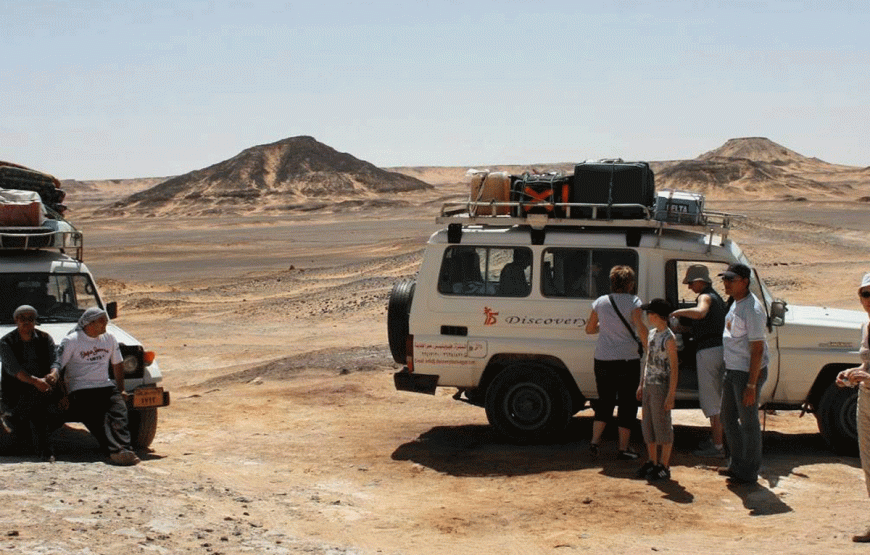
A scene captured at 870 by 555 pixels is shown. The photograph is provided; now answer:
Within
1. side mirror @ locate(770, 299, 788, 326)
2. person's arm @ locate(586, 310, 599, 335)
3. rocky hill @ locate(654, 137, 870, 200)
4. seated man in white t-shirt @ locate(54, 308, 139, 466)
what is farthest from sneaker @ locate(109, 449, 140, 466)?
rocky hill @ locate(654, 137, 870, 200)

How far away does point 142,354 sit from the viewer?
11.1 metres

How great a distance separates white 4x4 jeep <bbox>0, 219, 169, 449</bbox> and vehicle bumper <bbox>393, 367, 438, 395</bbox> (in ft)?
7.46

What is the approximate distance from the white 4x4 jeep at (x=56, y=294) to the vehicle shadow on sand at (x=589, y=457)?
2385 mm

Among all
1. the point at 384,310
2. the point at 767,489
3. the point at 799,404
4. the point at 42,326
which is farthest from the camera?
the point at 384,310

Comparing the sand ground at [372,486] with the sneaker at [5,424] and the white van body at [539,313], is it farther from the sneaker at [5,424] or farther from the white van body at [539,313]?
the white van body at [539,313]

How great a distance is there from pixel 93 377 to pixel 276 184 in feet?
456

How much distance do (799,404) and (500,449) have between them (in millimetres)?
2647

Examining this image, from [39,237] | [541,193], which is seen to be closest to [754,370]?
[541,193]

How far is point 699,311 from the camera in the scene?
9703mm

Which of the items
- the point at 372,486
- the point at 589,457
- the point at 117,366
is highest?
the point at 117,366

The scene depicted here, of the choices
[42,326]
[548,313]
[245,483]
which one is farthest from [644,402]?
[42,326]

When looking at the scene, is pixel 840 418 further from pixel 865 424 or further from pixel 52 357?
pixel 52 357

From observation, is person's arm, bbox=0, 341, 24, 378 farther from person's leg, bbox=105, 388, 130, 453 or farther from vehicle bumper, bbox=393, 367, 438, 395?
vehicle bumper, bbox=393, 367, 438, 395

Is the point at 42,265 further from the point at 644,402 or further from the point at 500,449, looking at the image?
the point at 644,402
